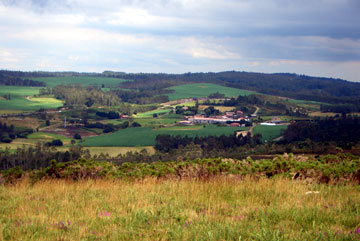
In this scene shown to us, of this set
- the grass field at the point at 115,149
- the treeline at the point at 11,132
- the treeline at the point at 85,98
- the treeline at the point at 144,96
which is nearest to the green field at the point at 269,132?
the grass field at the point at 115,149

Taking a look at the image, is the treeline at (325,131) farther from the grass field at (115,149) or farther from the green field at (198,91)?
the green field at (198,91)

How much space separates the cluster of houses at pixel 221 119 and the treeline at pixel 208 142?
17745 mm

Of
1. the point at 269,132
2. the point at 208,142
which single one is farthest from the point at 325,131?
the point at 208,142

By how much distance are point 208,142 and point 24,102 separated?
66036 mm

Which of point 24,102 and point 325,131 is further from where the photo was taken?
point 24,102

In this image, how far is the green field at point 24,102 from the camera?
298 feet

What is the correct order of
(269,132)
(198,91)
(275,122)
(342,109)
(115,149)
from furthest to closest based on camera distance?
(198,91) < (342,109) < (275,122) < (269,132) < (115,149)

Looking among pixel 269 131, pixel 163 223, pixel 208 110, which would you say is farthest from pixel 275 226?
pixel 208 110

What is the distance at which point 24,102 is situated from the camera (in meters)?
99.1

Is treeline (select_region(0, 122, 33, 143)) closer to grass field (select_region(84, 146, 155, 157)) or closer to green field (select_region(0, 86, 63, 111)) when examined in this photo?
grass field (select_region(84, 146, 155, 157))

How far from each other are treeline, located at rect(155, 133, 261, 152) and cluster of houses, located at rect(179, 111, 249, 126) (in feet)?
58.2

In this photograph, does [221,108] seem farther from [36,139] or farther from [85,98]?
[36,139]

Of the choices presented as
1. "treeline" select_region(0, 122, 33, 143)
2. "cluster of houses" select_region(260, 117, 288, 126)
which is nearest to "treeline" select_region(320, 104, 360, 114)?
"cluster of houses" select_region(260, 117, 288, 126)

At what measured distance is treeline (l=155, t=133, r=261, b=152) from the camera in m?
49.1
